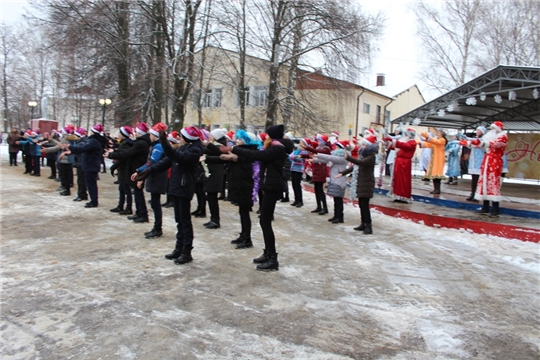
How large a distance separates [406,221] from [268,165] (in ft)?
17.3

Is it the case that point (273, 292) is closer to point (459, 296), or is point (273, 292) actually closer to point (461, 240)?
point (459, 296)

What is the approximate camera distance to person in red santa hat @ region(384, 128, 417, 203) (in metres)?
9.83

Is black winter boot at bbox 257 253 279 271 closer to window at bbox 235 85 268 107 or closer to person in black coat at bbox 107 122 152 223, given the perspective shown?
person in black coat at bbox 107 122 152 223

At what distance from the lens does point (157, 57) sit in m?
18.5

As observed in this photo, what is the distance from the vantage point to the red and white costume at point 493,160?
826 centimetres

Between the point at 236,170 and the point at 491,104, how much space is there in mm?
13124

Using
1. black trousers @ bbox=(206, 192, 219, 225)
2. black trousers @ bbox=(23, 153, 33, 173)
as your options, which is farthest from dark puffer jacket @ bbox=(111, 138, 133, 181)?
black trousers @ bbox=(23, 153, 33, 173)

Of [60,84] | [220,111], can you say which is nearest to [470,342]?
[60,84]

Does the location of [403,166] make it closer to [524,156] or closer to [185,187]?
[185,187]

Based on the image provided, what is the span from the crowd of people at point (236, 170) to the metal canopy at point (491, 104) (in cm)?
153

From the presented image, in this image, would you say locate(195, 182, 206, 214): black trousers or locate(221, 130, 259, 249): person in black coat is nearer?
locate(221, 130, 259, 249): person in black coat

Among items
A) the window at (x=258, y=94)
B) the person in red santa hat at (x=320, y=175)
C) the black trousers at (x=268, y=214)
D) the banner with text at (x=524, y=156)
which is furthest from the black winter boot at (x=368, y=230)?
the window at (x=258, y=94)

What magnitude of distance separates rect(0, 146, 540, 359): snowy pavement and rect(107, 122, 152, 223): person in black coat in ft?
1.40

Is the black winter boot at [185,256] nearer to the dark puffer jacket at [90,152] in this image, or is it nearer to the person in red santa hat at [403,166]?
the dark puffer jacket at [90,152]
